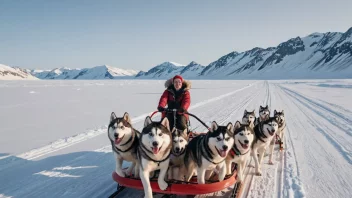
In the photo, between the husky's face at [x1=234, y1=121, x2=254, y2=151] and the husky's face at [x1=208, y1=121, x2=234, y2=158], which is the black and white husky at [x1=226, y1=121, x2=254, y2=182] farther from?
the husky's face at [x1=208, y1=121, x2=234, y2=158]

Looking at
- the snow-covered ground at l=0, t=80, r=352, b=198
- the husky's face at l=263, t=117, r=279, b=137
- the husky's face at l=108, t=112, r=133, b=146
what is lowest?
the snow-covered ground at l=0, t=80, r=352, b=198

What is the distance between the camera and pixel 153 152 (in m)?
3.94

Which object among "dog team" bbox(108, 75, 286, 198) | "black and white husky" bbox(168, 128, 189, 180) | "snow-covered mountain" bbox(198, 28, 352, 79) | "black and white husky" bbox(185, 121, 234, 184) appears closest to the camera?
"dog team" bbox(108, 75, 286, 198)

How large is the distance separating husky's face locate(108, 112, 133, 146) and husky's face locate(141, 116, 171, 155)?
40 cm

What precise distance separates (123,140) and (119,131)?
0.24 meters

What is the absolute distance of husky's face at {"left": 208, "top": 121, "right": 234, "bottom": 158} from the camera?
13.4 feet

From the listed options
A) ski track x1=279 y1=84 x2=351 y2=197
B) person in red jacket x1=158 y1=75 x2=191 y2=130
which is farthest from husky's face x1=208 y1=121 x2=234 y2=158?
person in red jacket x1=158 y1=75 x2=191 y2=130

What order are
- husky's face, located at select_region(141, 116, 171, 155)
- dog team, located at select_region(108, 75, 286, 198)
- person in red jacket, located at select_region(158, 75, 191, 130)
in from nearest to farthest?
husky's face, located at select_region(141, 116, 171, 155)
dog team, located at select_region(108, 75, 286, 198)
person in red jacket, located at select_region(158, 75, 191, 130)

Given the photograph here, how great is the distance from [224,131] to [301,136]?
19.8 ft

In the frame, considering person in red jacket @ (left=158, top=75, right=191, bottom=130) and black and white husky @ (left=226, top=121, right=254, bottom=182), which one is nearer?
black and white husky @ (left=226, top=121, right=254, bottom=182)

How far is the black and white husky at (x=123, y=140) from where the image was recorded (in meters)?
4.23

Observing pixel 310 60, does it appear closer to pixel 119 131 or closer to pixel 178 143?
pixel 178 143

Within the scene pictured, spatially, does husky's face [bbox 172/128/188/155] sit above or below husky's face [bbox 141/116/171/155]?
below

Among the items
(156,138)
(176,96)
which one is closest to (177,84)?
(176,96)
